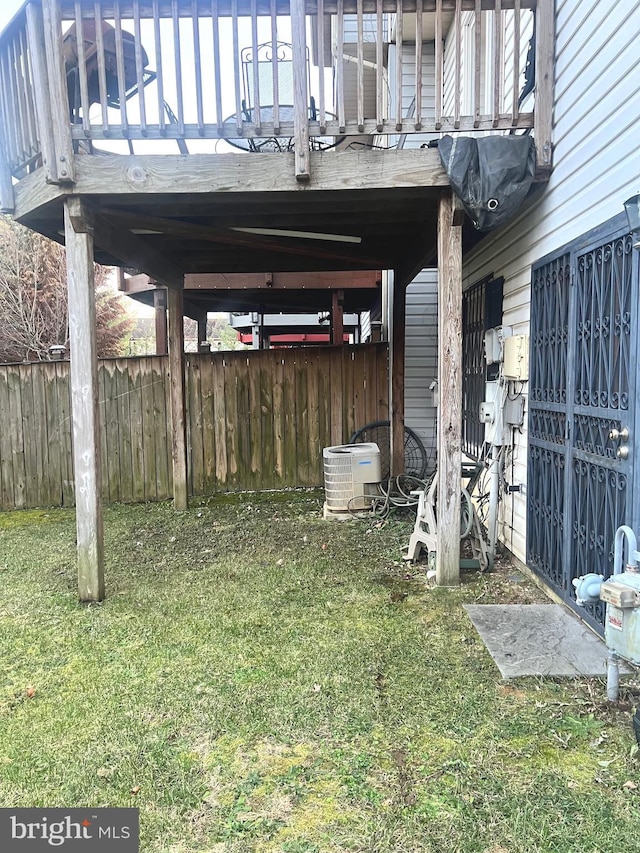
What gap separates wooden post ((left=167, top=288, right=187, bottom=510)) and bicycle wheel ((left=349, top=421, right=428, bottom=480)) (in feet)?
6.50

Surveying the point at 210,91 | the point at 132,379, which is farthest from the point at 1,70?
the point at 132,379

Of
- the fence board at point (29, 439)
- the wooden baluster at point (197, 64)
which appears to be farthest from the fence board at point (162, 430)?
the wooden baluster at point (197, 64)

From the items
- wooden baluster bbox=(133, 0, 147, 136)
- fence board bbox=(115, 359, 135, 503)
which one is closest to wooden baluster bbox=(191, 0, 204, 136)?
wooden baluster bbox=(133, 0, 147, 136)

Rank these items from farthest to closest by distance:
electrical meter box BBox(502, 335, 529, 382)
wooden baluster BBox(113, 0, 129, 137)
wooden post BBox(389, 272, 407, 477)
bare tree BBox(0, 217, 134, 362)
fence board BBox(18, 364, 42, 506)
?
bare tree BBox(0, 217, 134, 362) → wooden post BBox(389, 272, 407, 477) → fence board BBox(18, 364, 42, 506) → electrical meter box BBox(502, 335, 529, 382) → wooden baluster BBox(113, 0, 129, 137)

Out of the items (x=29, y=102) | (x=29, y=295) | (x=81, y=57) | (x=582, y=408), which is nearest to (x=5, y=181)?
(x=29, y=102)

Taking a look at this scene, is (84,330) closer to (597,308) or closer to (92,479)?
(92,479)

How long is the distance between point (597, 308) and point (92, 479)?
305 cm

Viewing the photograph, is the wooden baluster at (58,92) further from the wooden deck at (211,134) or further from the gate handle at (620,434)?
the gate handle at (620,434)

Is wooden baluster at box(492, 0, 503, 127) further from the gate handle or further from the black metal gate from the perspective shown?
the gate handle

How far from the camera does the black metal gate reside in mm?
2479

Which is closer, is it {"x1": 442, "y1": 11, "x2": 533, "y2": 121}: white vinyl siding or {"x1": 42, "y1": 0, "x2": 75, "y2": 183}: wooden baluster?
{"x1": 42, "y1": 0, "x2": 75, "y2": 183}: wooden baluster

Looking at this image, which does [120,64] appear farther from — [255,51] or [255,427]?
[255,427]

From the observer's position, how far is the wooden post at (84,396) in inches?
132

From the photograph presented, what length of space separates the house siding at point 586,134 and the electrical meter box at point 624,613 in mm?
1684
